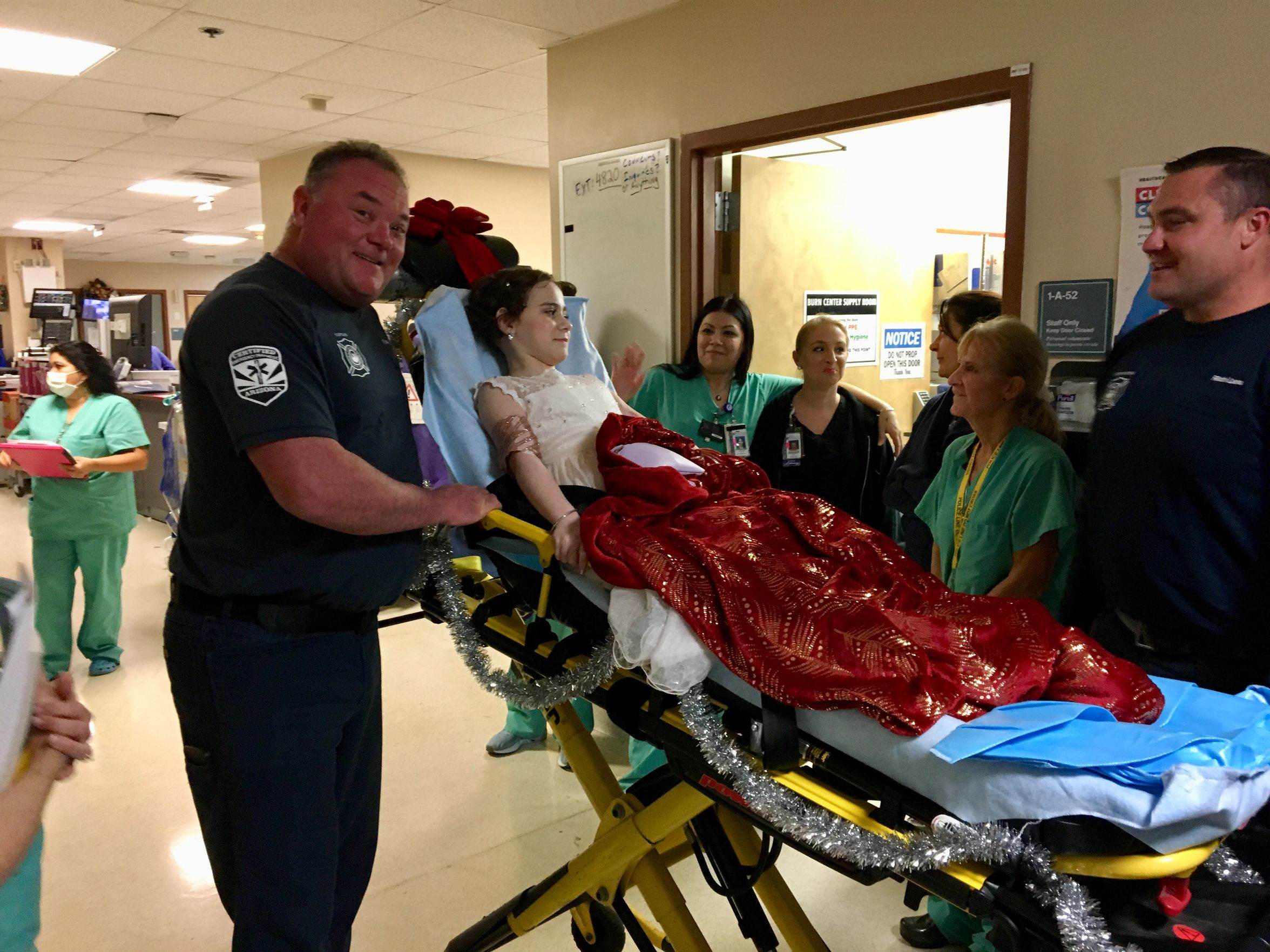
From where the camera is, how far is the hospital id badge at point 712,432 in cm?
299

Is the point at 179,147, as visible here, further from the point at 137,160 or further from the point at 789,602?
the point at 789,602

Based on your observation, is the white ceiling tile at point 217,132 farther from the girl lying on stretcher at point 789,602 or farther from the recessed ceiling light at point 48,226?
the recessed ceiling light at point 48,226

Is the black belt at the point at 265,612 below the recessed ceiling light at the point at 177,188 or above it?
below

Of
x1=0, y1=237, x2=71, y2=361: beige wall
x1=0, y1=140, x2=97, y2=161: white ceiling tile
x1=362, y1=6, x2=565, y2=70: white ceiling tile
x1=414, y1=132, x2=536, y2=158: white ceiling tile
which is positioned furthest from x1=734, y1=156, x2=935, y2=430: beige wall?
x1=0, y1=237, x2=71, y2=361: beige wall

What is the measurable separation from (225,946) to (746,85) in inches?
118

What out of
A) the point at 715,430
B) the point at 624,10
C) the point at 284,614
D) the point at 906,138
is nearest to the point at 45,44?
the point at 624,10

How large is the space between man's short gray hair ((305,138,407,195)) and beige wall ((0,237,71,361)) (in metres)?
12.0

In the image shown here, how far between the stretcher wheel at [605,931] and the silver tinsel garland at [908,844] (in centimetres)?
68

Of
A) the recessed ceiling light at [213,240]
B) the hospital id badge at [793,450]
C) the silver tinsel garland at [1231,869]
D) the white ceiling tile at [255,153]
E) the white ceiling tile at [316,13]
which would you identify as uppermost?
the white ceiling tile at [255,153]

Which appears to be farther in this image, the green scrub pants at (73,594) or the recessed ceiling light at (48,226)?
the recessed ceiling light at (48,226)

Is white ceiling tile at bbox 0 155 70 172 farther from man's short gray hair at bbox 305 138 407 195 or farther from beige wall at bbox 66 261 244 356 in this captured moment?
beige wall at bbox 66 261 244 356

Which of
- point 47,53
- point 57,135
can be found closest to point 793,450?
point 47,53

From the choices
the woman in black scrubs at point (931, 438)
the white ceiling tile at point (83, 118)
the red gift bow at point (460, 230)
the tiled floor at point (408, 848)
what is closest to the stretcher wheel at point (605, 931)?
the tiled floor at point (408, 848)

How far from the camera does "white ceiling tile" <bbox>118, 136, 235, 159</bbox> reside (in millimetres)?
5695
